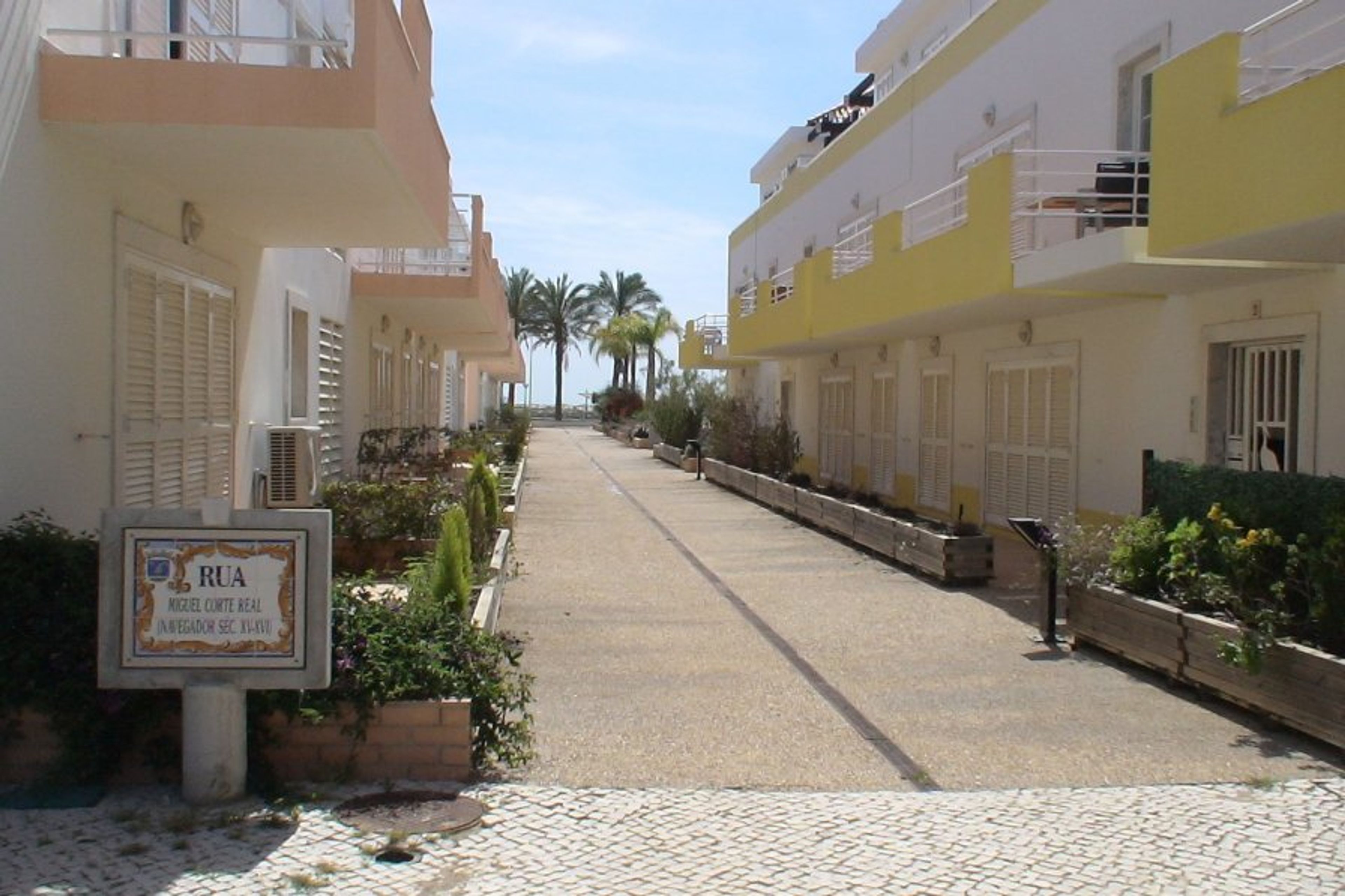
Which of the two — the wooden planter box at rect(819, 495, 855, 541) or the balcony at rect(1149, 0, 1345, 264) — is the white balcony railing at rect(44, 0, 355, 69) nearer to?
the balcony at rect(1149, 0, 1345, 264)

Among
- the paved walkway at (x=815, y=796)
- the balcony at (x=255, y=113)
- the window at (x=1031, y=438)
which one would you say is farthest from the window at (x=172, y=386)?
the window at (x=1031, y=438)

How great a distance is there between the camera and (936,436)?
1819 centimetres

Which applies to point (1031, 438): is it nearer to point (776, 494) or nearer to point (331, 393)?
point (776, 494)

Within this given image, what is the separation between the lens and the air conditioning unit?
1093 cm

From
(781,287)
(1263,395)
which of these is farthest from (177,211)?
(781,287)

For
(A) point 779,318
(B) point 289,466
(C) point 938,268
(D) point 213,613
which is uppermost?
(A) point 779,318

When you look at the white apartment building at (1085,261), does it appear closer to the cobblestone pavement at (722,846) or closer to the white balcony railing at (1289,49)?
the white balcony railing at (1289,49)

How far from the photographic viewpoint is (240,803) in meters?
4.95

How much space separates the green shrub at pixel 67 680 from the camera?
16.4ft

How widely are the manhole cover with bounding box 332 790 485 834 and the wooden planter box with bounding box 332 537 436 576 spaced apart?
18.1 ft

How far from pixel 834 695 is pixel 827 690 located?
0.11 meters

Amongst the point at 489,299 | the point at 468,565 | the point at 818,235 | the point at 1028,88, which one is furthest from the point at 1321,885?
the point at 818,235

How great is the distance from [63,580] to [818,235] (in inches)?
811

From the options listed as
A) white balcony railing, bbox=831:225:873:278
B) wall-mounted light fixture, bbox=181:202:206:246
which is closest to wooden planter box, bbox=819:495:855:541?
white balcony railing, bbox=831:225:873:278
